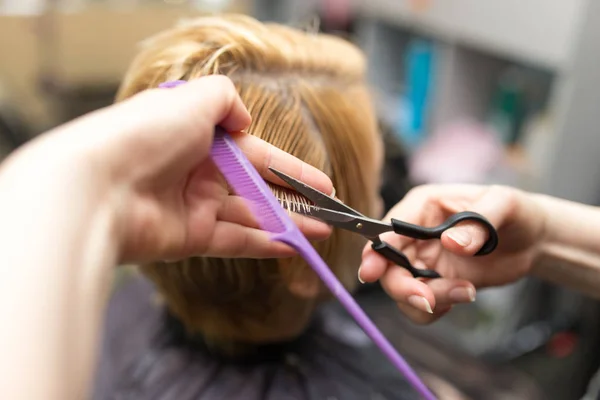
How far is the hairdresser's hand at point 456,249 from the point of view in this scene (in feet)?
2.21

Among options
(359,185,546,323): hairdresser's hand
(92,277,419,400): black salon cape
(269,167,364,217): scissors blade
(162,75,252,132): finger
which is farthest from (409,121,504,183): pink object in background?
(162,75,252,132): finger

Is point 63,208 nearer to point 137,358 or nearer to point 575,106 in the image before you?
point 137,358

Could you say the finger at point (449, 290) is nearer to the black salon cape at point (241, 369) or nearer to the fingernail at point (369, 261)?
the fingernail at point (369, 261)

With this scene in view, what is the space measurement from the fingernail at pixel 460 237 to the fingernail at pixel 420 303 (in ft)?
0.23

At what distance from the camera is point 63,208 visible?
1.31ft

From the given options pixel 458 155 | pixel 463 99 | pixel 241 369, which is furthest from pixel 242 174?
pixel 463 99

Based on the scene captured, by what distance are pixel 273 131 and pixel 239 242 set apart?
5.7 inches

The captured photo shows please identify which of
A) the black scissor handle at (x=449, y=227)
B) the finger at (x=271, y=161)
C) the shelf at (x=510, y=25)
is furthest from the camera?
the shelf at (x=510, y=25)

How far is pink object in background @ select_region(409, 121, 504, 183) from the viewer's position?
1797 millimetres

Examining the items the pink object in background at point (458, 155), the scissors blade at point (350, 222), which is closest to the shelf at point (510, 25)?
the pink object in background at point (458, 155)

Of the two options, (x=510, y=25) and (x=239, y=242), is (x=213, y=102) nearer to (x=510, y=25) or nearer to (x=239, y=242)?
(x=239, y=242)

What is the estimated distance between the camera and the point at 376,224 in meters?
0.65

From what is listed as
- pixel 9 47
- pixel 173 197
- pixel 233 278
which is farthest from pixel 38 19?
pixel 173 197

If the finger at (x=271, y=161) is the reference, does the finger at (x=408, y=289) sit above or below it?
below
